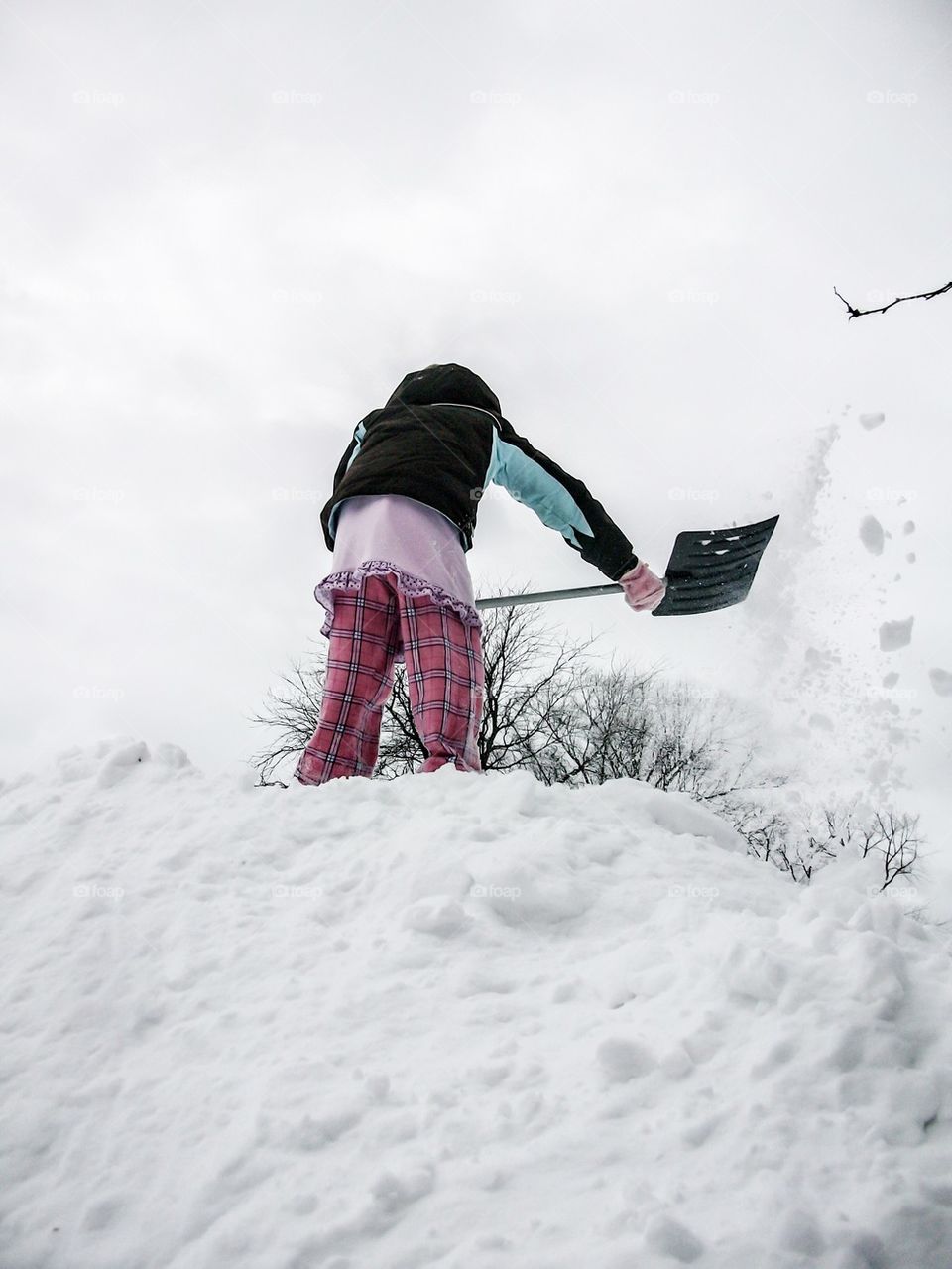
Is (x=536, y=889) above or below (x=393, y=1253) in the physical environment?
above

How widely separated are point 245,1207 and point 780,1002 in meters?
0.95

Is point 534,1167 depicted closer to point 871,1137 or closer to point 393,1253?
point 393,1253

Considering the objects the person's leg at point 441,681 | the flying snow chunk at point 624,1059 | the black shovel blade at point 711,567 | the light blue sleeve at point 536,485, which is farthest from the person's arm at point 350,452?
the flying snow chunk at point 624,1059

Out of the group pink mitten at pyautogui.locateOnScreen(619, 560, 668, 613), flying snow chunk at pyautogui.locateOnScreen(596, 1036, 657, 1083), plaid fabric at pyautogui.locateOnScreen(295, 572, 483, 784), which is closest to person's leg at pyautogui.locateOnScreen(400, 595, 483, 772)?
plaid fabric at pyautogui.locateOnScreen(295, 572, 483, 784)

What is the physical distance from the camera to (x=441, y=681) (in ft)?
9.77

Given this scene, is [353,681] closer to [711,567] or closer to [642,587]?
[642,587]

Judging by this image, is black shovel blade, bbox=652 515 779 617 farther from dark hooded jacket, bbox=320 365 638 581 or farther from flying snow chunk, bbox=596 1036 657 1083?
flying snow chunk, bbox=596 1036 657 1083

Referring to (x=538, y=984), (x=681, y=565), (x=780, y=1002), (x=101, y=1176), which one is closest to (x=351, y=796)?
(x=538, y=984)

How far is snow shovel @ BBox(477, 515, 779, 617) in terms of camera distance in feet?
14.1

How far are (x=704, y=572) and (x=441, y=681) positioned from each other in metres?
2.07

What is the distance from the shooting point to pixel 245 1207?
114 cm

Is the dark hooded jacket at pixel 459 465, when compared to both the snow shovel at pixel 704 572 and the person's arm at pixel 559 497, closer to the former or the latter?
the person's arm at pixel 559 497

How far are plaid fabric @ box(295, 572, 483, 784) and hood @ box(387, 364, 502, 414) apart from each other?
1.12 meters

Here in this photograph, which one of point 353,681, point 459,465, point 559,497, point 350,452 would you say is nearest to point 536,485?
point 559,497
